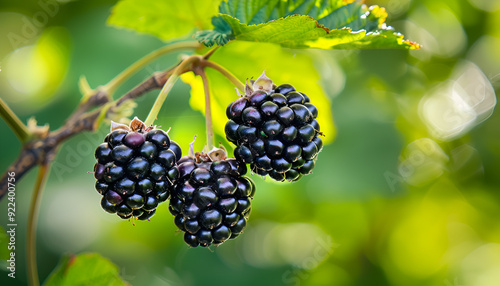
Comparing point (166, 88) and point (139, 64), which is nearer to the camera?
point (166, 88)

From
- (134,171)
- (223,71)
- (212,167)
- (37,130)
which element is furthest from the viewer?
A: (37,130)

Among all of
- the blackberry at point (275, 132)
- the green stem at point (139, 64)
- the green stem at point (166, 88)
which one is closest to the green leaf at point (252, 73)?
the green stem at point (139, 64)

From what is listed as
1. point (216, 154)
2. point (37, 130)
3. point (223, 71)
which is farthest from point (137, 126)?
point (37, 130)

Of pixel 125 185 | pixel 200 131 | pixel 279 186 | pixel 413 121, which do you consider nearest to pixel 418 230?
pixel 413 121

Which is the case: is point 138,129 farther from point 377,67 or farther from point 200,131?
point 377,67

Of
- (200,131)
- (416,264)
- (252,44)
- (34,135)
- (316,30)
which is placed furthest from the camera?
(416,264)

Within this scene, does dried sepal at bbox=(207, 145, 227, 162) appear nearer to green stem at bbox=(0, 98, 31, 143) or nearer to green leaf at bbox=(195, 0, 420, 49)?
green leaf at bbox=(195, 0, 420, 49)

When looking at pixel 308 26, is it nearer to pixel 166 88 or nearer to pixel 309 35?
pixel 309 35

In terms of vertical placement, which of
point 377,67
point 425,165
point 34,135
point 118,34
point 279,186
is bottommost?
point 425,165
